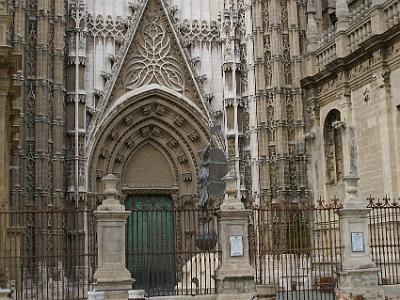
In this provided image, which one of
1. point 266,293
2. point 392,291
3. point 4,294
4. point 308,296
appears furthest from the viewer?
point 392,291

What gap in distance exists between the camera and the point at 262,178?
76.9 ft

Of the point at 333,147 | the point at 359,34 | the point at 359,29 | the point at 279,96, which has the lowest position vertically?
the point at 333,147

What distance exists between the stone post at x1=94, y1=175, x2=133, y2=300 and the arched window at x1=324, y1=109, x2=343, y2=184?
10134mm

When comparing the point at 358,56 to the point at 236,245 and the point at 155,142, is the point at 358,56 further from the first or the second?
the point at 155,142

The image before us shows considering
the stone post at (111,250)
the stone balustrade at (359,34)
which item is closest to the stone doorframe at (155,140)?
the stone balustrade at (359,34)

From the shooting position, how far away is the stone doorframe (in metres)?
25.0

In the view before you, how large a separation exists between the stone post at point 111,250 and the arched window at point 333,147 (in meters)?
10.1

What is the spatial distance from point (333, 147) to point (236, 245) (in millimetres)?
9453

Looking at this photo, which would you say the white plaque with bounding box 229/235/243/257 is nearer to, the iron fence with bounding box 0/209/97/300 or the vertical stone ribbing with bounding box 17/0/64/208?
the iron fence with bounding box 0/209/97/300

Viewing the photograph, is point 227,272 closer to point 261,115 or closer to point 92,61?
point 261,115

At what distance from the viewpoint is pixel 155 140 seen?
2583 cm

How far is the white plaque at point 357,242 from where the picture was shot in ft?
45.4

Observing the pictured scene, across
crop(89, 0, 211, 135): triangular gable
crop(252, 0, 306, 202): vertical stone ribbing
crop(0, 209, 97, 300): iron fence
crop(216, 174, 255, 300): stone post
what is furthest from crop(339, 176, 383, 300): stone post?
crop(89, 0, 211, 135): triangular gable

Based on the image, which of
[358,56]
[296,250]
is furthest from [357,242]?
[358,56]
